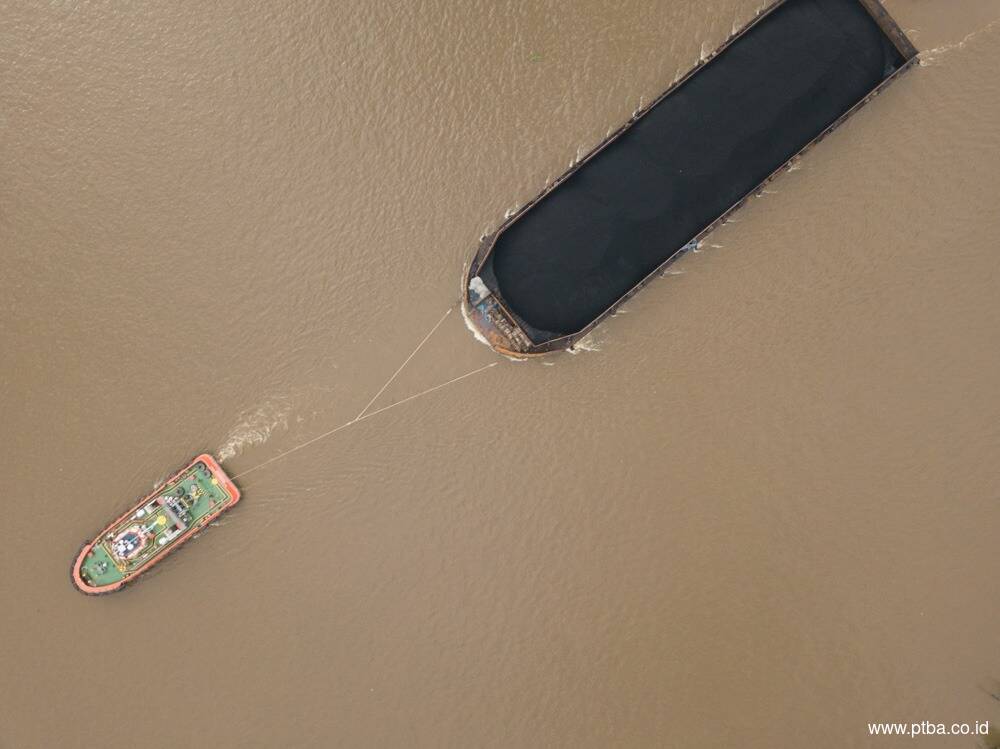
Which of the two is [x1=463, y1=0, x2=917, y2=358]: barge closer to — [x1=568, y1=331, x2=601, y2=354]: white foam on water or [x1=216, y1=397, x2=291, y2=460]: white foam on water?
[x1=568, y1=331, x2=601, y2=354]: white foam on water

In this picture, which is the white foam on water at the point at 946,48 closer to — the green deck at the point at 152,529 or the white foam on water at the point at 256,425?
the white foam on water at the point at 256,425

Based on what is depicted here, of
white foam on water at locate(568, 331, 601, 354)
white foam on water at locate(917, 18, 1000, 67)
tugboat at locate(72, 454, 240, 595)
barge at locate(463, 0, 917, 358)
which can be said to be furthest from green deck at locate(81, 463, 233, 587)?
white foam on water at locate(917, 18, 1000, 67)

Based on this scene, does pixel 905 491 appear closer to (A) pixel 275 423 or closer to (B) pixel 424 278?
(B) pixel 424 278

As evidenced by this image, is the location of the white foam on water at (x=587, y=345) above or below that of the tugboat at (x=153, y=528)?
below

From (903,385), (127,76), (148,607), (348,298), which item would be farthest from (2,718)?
(903,385)

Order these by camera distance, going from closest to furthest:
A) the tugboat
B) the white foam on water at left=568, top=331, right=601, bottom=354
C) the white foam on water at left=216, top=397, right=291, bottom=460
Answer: the tugboat → the white foam on water at left=568, top=331, right=601, bottom=354 → the white foam on water at left=216, top=397, right=291, bottom=460

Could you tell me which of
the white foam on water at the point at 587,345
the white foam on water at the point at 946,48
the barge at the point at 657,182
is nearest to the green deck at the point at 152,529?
the barge at the point at 657,182

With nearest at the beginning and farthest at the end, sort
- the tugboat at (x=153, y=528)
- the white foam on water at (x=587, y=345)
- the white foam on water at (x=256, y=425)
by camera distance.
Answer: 1. the tugboat at (x=153, y=528)
2. the white foam on water at (x=587, y=345)
3. the white foam on water at (x=256, y=425)
